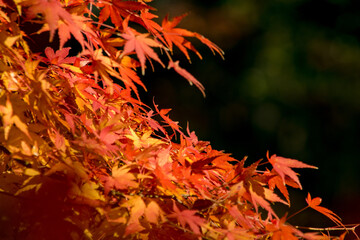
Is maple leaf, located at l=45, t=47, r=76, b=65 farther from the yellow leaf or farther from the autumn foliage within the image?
the yellow leaf

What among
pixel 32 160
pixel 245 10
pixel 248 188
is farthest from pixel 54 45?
pixel 245 10

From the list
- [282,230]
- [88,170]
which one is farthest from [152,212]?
[282,230]

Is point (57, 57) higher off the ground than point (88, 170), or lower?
higher

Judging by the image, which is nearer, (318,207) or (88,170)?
(88,170)

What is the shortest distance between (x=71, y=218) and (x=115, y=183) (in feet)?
0.35

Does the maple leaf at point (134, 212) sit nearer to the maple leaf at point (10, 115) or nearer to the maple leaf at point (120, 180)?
the maple leaf at point (120, 180)

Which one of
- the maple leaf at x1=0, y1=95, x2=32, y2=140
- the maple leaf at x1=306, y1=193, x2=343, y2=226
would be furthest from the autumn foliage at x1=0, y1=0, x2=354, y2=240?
the maple leaf at x1=306, y1=193, x2=343, y2=226

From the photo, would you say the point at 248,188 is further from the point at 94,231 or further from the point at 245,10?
the point at 245,10

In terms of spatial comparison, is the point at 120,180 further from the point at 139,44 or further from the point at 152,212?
the point at 139,44

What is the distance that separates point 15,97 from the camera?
2.29 ft

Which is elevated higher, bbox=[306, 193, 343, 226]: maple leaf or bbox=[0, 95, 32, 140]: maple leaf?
bbox=[0, 95, 32, 140]: maple leaf

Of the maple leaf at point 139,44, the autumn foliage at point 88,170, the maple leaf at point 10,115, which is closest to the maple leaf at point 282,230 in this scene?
the autumn foliage at point 88,170

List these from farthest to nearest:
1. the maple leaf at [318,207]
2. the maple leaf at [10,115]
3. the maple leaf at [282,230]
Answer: the maple leaf at [318,207] → the maple leaf at [282,230] → the maple leaf at [10,115]

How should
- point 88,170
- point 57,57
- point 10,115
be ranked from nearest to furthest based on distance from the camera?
point 10,115 → point 88,170 → point 57,57
